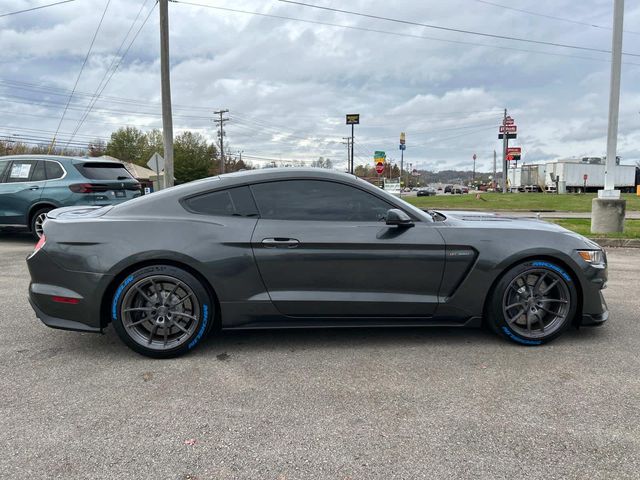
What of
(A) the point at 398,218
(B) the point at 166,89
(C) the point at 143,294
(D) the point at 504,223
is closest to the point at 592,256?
(D) the point at 504,223

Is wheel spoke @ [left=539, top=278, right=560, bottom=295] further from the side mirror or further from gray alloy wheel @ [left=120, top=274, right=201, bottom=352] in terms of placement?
gray alloy wheel @ [left=120, top=274, right=201, bottom=352]

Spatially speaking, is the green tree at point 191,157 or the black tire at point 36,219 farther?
the green tree at point 191,157

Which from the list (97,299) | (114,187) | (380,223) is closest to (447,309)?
(380,223)

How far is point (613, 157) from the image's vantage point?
1067 cm

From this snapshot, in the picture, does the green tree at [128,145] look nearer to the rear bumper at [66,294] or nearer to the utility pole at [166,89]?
the utility pole at [166,89]

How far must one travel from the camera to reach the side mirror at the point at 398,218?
11.3ft

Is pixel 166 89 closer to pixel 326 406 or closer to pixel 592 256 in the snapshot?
pixel 592 256

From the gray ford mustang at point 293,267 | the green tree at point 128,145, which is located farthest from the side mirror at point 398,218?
the green tree at point 128,145

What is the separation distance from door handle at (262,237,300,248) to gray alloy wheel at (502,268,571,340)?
1664 mm

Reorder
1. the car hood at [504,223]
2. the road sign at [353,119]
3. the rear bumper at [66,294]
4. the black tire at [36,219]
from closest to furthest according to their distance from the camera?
the rear bumper at [66,294]
the car hood at [504,223]
the black tire at [36,219]
the road sign at [353,119]

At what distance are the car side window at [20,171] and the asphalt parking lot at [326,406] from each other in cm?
619

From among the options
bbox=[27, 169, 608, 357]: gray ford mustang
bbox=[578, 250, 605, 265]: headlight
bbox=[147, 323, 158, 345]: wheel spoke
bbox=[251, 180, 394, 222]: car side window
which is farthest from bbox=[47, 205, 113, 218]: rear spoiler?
bbox=[578, 250, 605, 265]: headlight

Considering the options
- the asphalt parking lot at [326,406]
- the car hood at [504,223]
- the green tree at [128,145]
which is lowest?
the asphalt parking lot at [326,406]

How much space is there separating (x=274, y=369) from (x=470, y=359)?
1417 millimetres
